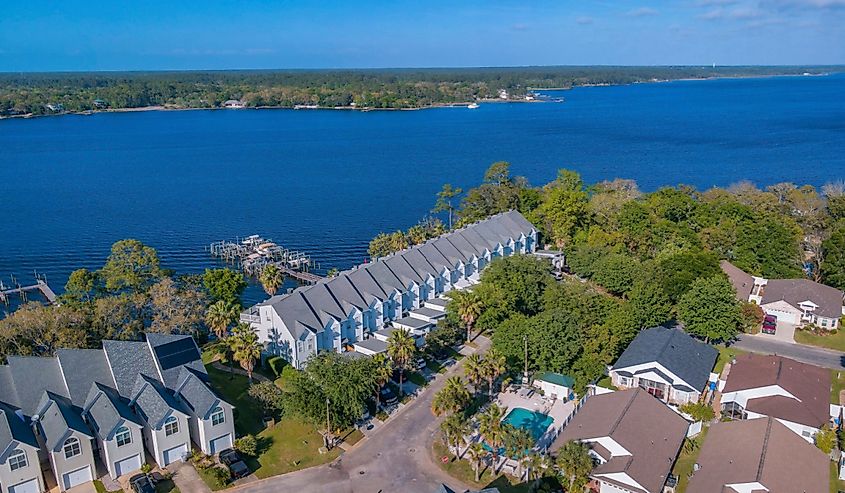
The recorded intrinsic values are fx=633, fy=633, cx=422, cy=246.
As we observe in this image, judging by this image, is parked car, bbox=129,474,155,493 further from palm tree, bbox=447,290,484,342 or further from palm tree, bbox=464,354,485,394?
palm tree, bbox=447,290,484,342

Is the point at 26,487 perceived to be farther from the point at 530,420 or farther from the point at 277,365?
the point at 530,420

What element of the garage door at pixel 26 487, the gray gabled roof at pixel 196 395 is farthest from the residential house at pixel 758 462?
the garage door at pixel 26 487

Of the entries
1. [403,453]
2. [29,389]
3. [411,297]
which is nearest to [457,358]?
[411,297]

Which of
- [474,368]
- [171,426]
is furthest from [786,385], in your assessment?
[171,426]

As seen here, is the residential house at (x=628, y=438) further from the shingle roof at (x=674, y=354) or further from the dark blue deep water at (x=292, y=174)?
the dark blue deep water at (x=292, y=174)

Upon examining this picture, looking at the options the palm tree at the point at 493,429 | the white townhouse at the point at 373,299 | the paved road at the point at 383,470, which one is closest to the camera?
the palm tree at the point at 493,429

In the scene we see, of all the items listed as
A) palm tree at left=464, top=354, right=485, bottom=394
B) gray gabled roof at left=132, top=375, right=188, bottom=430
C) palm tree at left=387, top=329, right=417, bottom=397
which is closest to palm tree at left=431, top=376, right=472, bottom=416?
palm tree at left=464, top=354, right=485, bottom=394
